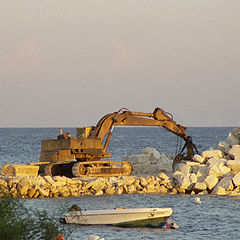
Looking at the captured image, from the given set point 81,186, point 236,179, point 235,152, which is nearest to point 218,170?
point 236,179

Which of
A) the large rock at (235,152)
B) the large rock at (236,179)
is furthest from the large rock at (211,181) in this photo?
the large rock at (235,152)

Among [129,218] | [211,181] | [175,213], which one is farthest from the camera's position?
[211,181]

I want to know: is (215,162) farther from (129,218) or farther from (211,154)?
(129,218)

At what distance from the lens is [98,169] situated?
100ft

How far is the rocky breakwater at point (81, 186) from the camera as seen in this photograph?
26.2m

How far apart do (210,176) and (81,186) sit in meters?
6.42

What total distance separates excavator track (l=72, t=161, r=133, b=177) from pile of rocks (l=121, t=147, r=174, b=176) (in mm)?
3755

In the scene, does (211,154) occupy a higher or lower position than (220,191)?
higher

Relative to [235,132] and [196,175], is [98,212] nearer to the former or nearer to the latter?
[196,175]

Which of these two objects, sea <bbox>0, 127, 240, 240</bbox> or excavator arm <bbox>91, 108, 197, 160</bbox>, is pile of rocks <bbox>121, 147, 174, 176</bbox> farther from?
sea <bbox>0, 127, 240, 240</bbox>

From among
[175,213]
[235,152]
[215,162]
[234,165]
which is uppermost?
[235,152]

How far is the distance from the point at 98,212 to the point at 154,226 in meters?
2.09

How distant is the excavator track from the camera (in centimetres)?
2997

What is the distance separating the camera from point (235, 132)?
3488 centimetres
